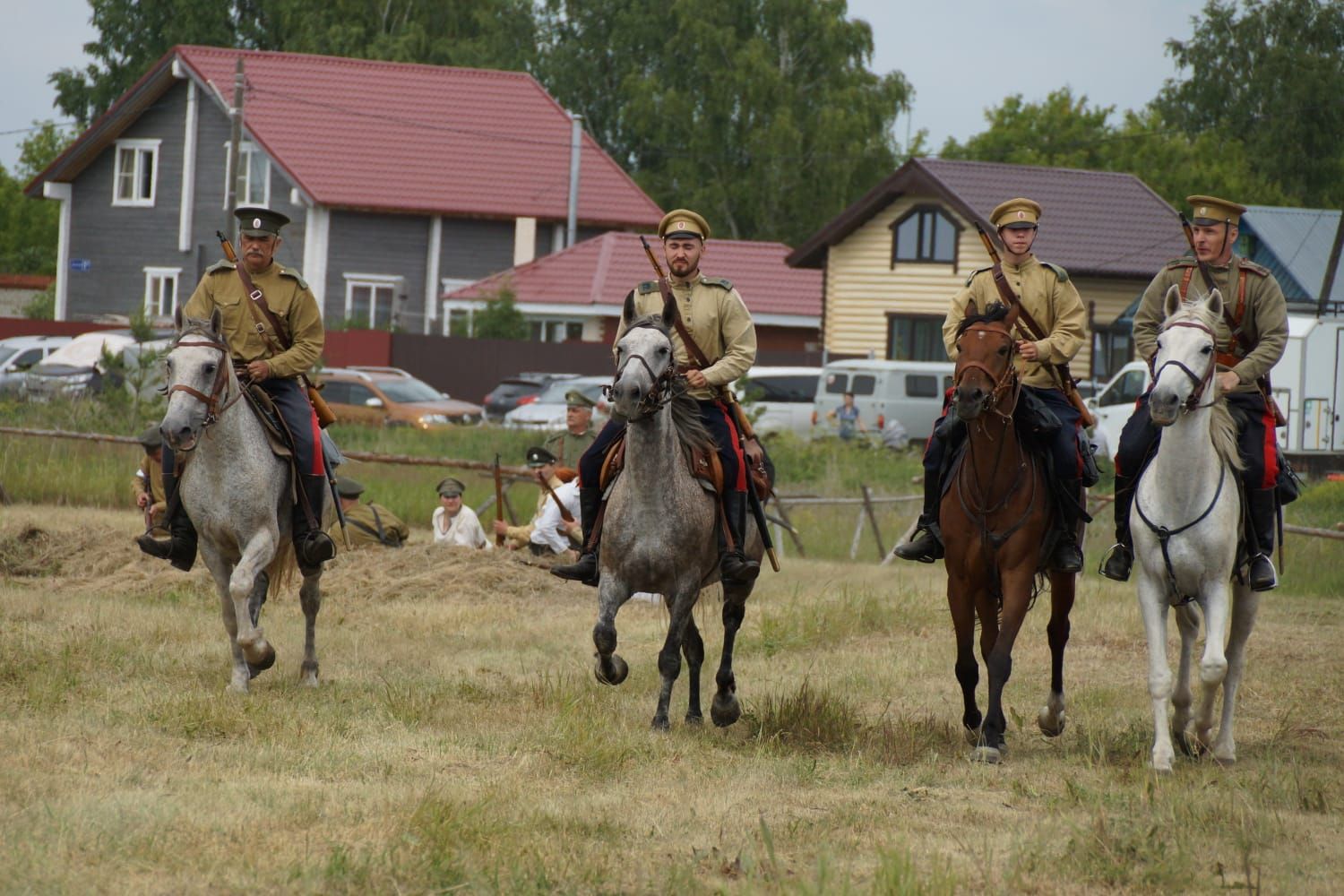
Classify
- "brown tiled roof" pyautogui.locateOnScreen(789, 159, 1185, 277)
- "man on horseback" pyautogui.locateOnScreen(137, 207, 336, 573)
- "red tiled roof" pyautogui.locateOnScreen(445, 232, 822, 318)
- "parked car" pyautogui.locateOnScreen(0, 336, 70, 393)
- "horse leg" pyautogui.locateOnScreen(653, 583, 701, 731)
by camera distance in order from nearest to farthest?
"horse leg" pyautogui.locateOnScreen(653, 583, 701, 731), "man on horseback" pyautogui.locateOnScreen(137, 207, 336, 573), "parked car" pyautogui.locateOnScreen(0, 336, 70, 393), "brown tiled roof" pyautogui.locateOnScreen(789, 159, 1185, 277), "red tiled roof" pyautogui.locateOnScreen(445, 232, 822, 318)

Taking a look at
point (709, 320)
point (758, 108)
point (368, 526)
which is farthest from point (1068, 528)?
point (758, 108)

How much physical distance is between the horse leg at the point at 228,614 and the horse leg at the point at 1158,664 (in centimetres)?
510

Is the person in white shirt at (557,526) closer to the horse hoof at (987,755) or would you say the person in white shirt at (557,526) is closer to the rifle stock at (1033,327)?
the rifle stock at (1033,327)

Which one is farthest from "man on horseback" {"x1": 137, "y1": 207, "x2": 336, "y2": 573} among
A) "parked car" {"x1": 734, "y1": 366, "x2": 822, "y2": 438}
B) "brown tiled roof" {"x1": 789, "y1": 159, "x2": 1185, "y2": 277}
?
"brown tiled roof" {"x1": 789, "y1": 159, "x2": 1185, "y2": 277}

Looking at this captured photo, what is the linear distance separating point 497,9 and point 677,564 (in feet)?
190

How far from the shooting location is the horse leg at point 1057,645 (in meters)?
9.73

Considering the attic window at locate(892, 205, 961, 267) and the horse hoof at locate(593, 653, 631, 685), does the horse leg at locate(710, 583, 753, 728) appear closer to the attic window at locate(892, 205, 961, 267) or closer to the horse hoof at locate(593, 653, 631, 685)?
the horse hoof at locate(593, 653, 631, 685)

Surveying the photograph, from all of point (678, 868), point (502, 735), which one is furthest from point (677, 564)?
point (678, 868)

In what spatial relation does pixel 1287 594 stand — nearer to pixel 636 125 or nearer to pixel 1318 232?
pixel 1318 232

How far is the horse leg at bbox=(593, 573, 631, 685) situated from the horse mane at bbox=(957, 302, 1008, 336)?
7.58 feet

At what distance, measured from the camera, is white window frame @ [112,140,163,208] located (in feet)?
161

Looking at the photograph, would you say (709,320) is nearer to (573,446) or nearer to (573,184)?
(573,446)

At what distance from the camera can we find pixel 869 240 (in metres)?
44.9

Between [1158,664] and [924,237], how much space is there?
36548 millimetres
